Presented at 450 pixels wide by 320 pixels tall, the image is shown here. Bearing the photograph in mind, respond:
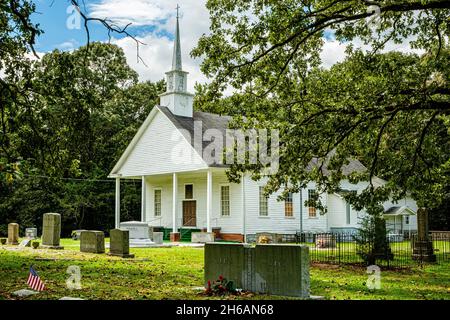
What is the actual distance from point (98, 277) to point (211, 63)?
6972 mm

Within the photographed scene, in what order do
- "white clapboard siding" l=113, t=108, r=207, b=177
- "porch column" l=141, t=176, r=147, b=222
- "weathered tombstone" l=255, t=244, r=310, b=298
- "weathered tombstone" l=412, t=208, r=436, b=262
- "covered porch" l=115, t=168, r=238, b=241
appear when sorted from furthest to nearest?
"porch column" l=141, t=176, r=147, b=222
"covered porch" l=115, t=168, r=238, b=241
"white clapboard siding" l=113, t=108, r=207, b=177
"weathered tombstone" l=412, t=208, r=436, b=262
"weathered tombstone" l=255, t=244, r=310, b=298

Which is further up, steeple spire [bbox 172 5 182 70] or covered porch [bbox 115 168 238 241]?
steeple spire [bbox 172 5 182 70]

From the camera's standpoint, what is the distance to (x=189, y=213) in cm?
4000

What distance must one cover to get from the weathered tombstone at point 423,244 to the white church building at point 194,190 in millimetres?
12270

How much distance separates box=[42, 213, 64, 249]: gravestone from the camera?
25609mm

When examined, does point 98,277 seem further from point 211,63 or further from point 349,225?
point 349,225

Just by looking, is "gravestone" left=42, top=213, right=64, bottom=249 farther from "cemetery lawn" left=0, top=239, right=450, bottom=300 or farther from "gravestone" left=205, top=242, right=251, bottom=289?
"gravestone" left=205, top=242, right=251, bottom=289

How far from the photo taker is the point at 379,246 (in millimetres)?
20031

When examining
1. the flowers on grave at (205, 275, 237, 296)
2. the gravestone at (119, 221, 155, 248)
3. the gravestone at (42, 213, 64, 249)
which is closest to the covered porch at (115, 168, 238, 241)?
the gravestone at (119, 221, 155, 248)

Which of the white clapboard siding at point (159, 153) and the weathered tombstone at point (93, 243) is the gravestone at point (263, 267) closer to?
the weathered tombstone at point (93, 243)

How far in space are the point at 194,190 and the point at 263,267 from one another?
2808cm

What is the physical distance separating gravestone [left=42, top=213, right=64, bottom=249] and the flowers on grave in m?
15.0

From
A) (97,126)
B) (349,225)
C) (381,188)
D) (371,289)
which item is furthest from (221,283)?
(97,126)

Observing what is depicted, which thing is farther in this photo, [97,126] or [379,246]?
[97,126]
